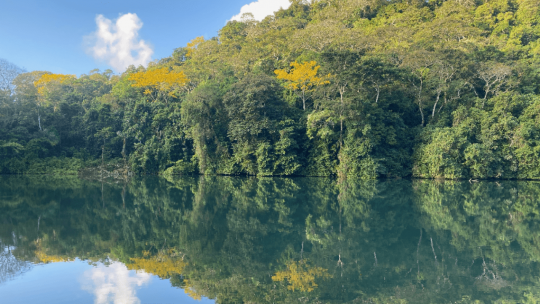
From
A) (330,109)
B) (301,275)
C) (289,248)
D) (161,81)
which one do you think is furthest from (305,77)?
(301,275)

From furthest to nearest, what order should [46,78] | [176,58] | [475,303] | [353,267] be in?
[176,58], [46,78], [353,267], [475,303]

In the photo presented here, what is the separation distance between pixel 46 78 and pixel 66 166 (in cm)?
1353

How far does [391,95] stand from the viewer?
24.9 metres

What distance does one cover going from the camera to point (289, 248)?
6934 mm

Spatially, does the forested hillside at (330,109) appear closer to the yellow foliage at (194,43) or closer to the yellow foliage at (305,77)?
the yellow foliage at (305,77)

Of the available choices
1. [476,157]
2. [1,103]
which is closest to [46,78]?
[1,103]

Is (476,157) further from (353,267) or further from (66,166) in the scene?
(66,166)

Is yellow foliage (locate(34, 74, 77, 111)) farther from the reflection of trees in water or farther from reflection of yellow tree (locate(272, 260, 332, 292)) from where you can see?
reflection of yellow tree (locate(272, 260, 332, 292))

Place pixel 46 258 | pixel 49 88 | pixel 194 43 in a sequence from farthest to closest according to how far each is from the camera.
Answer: pixel 194 43 < pixel 49 88 < pixel 46 258

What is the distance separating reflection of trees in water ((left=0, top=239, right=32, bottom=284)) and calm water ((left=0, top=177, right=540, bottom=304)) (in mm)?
31

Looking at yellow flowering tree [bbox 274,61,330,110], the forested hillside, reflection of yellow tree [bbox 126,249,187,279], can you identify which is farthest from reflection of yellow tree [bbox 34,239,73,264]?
yellow flowering tree [bbox 274,61,330,110]

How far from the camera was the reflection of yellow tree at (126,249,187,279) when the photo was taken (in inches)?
230

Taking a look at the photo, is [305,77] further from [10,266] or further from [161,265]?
[10,266]

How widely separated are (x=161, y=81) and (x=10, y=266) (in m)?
26.5
